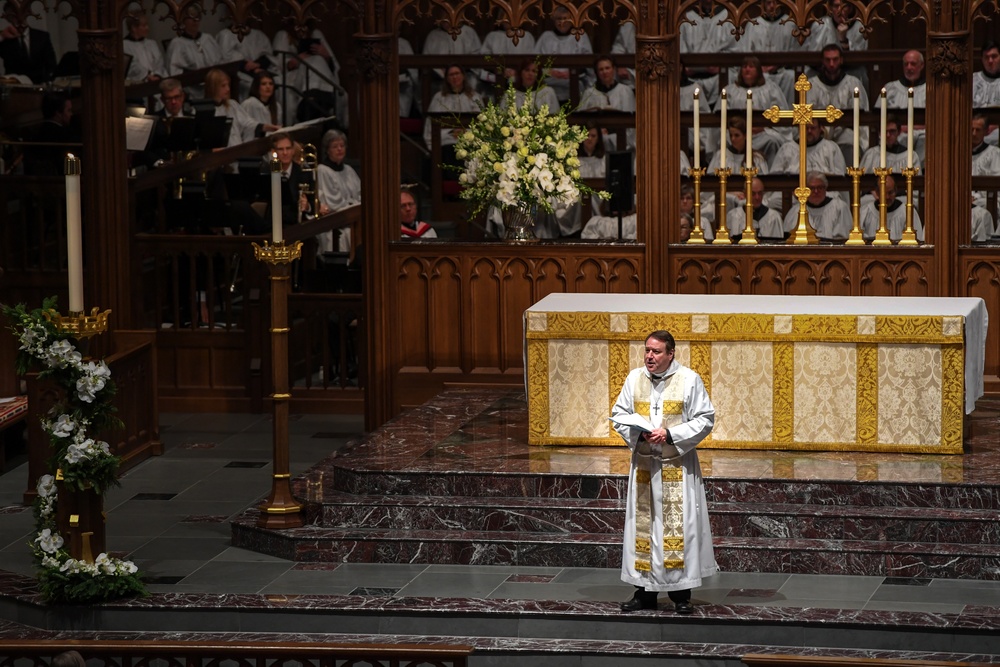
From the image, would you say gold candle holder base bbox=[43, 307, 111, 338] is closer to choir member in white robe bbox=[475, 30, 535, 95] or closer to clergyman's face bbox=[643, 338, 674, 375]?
clergyman's face bbox=[643, 338, 674, 375]

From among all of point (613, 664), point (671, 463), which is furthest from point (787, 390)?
point (613, 664)

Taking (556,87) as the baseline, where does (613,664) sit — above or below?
below

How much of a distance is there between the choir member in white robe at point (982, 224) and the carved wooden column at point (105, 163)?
623 cm

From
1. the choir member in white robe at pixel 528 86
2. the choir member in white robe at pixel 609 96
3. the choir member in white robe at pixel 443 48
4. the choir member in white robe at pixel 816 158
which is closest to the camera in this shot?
the choir member in white robe at pixel 528 86

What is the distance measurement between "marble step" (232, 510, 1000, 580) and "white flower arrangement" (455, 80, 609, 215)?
3.17m

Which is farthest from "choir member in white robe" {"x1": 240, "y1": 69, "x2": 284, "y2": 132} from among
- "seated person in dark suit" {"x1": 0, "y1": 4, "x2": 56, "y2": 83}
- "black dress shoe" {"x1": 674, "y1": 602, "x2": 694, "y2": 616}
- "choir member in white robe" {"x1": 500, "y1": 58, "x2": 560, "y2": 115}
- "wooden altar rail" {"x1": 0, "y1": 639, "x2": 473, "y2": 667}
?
"wooden altar rail" {"x1": 0, "y1": 639, "x2": 473, "y2": 667}

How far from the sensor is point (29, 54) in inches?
636

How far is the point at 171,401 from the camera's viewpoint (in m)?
13.6

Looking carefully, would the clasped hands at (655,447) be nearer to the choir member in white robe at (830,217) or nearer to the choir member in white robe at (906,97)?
the choir member in white robe at (830,217)

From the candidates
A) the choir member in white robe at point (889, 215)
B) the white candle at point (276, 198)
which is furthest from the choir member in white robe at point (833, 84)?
the white candle at point (276, 198)

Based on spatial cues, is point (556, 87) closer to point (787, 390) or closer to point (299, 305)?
point (299, 305)

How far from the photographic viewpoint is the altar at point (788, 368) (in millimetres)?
9781

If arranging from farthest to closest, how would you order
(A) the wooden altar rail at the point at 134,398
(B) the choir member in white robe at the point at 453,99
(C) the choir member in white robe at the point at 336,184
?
1. (B) the choir member in white robe at the point at 453,99
2. (C) the choir member in white robe at the point at 336,184
3. (A) the wooden altar rail at the point at 134,398

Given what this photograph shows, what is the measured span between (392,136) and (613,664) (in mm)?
5229
